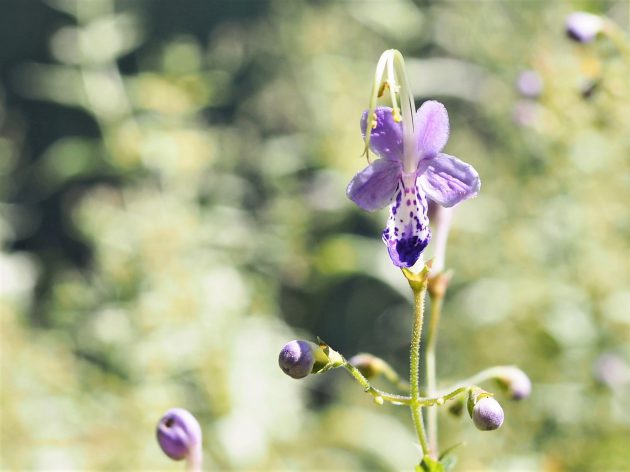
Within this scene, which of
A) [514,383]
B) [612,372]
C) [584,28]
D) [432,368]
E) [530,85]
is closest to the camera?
[432,368]

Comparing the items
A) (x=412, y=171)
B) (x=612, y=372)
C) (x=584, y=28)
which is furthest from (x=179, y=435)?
(x=612, y=372)

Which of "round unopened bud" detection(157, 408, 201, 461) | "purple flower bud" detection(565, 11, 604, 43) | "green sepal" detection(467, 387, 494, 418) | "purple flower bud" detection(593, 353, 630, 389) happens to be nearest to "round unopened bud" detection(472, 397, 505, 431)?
"green sepal" detection(467, 387, 494, 418)

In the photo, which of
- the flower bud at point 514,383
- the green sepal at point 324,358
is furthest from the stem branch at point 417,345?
the flower bud at point 514,383

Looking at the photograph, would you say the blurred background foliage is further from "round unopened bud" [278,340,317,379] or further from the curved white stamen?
"round unopened bud" [278,340,317,379]

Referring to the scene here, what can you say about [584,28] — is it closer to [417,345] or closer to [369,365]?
[369,365]

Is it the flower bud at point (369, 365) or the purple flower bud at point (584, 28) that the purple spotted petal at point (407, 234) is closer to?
the flower bud at point (369, 365)
